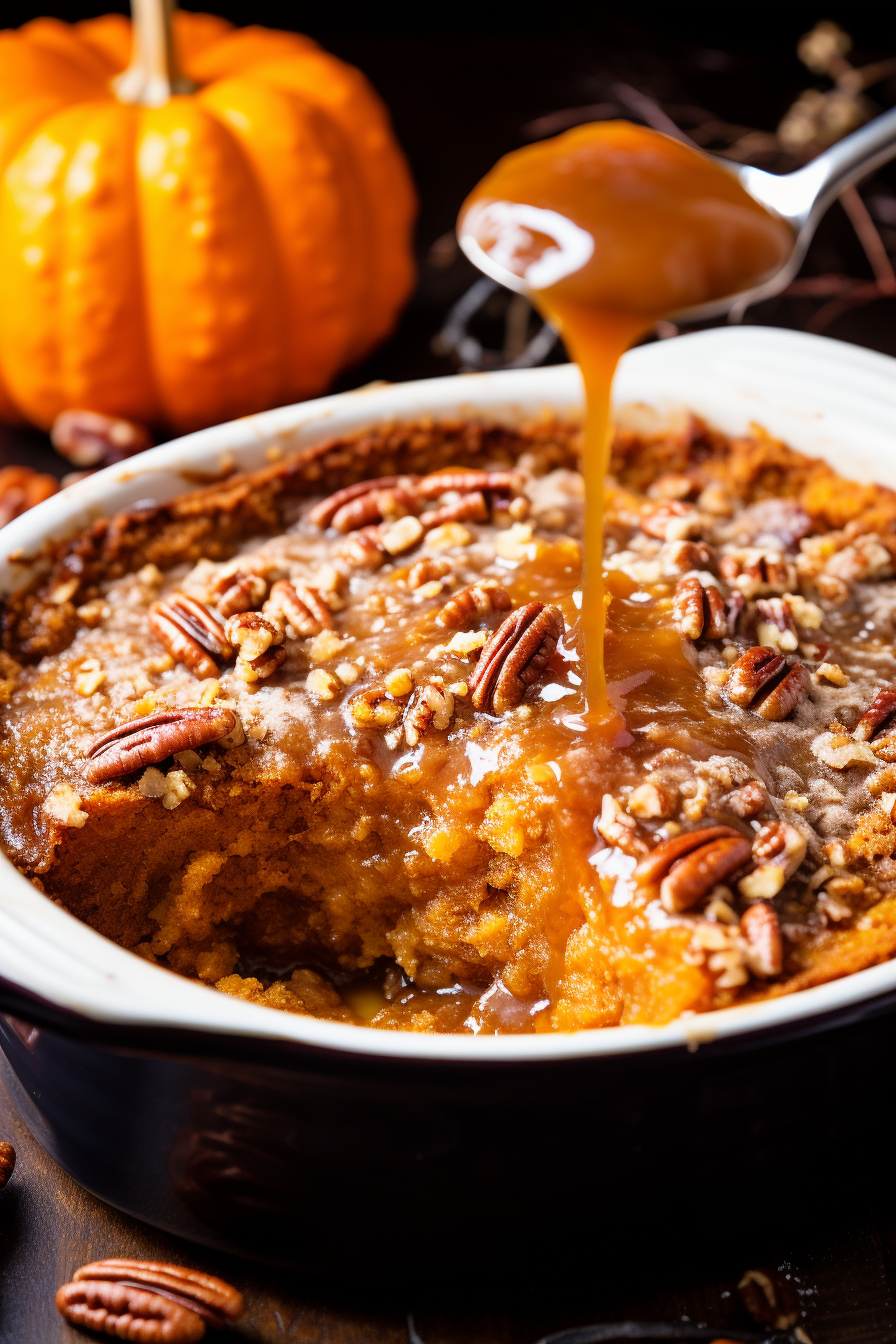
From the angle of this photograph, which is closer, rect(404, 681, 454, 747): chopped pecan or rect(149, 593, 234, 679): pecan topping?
rect(404, 681, 454, 747): chopped pecan

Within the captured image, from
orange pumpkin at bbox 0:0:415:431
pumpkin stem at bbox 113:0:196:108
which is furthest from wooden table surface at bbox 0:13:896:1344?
pumpkin stem at bbox 113:0:196:108

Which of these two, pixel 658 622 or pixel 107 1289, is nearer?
pixel 107 1289

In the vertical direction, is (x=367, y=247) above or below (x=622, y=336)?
below

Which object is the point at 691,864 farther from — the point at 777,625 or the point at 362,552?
the point at 362,552

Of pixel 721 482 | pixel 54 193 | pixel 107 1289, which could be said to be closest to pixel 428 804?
pixel 107 1289

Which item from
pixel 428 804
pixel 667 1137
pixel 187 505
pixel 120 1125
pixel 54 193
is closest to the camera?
pixel 667 1137

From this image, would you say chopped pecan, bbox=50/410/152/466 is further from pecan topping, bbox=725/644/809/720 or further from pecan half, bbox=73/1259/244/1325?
pecan half, bbox=73/1259/244/1325

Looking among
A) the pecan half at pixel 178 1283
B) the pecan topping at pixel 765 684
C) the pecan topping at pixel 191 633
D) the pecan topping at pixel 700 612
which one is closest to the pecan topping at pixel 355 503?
the pecan topping at pixel 191 633

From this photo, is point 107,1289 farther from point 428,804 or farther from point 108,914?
point 428,804

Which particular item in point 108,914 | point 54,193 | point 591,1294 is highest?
point 54,193
